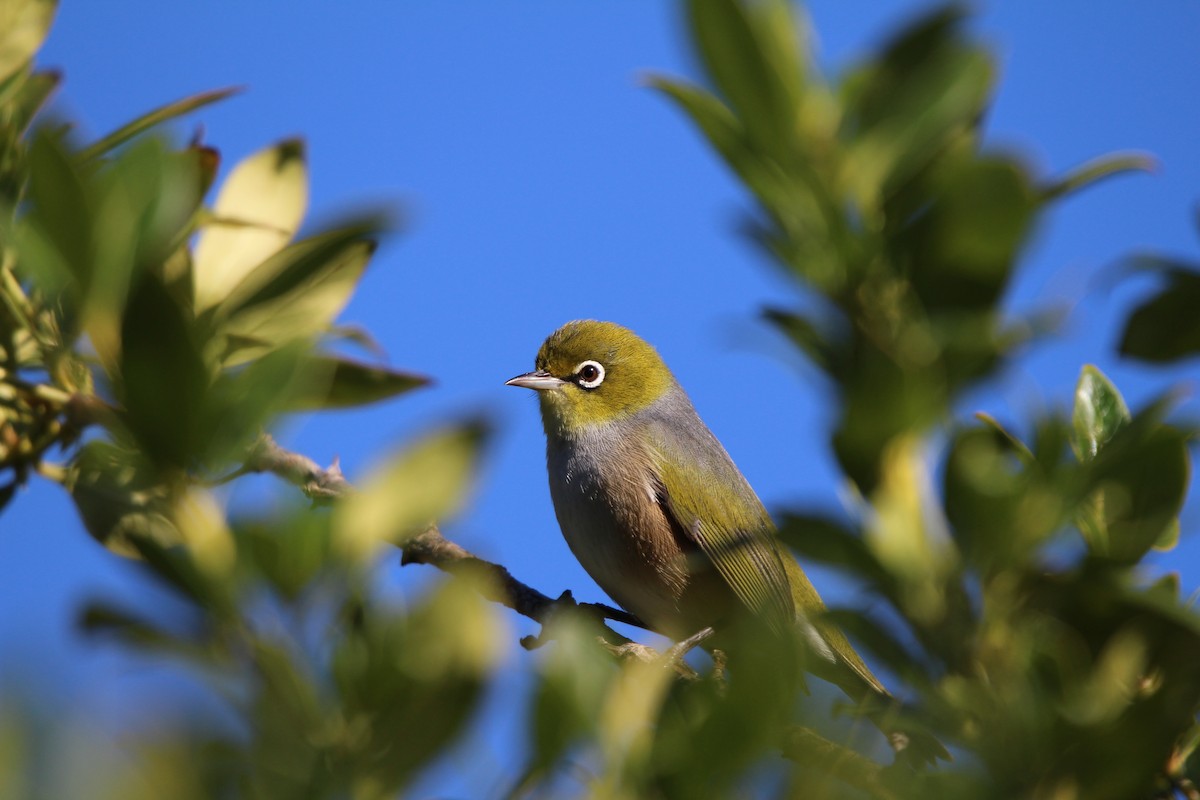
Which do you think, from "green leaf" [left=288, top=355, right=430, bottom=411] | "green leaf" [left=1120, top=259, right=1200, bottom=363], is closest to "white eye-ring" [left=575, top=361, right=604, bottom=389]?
"green leaf" [left=288, top=355, right=430, bottom=411]

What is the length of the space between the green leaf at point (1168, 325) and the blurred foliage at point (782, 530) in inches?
10.3

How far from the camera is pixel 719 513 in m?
5.82

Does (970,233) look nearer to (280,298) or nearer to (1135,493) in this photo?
(1135,493)

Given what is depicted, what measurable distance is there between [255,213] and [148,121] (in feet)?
1.41

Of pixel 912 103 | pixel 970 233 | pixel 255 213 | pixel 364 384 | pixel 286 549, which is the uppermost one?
pixel 912 103

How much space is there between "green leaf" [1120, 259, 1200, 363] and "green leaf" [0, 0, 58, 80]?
197cm

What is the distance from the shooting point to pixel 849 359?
3.73ft

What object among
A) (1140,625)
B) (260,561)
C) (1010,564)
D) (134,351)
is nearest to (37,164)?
(134,351)

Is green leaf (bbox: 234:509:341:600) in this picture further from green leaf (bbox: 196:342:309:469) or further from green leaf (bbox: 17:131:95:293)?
green leaf (bbox: 17:131:95:293)

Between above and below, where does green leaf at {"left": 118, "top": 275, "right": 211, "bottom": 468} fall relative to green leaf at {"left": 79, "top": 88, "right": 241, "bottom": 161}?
below

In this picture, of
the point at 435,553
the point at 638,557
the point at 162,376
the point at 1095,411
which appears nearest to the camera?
the point at 162,376

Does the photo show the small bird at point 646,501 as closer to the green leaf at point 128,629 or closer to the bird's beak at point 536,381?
the bird's beak at point 536,381

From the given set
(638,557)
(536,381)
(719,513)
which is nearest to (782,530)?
(638,557)

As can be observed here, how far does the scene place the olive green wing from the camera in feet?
17.3
